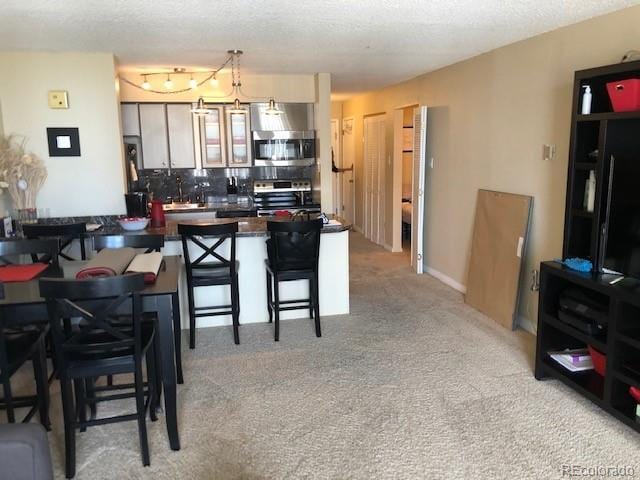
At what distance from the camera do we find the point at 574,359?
3.02 meters

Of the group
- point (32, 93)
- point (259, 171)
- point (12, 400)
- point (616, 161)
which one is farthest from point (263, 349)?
point (259, 171)

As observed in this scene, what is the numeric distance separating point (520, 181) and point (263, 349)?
2.47 metres

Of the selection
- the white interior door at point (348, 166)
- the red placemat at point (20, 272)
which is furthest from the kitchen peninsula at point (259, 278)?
the white interior door at point (348, 166)

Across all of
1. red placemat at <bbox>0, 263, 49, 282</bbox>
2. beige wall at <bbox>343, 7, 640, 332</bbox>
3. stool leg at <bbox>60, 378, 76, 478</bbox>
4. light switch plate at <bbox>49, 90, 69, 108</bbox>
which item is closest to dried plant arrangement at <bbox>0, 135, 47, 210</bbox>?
light switch plate at <bbox>49, 90, 69, 108</bbox>

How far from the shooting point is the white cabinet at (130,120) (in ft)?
18.9

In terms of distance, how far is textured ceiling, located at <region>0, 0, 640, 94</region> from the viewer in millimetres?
2926

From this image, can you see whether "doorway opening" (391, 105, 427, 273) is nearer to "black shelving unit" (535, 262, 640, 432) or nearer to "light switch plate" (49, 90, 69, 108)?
"black shelving unit" (535, 262, 640, 432)

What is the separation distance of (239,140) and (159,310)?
4.08 m

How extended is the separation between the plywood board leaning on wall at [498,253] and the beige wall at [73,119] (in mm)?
3354

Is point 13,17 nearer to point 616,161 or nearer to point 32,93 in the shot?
point 32,93

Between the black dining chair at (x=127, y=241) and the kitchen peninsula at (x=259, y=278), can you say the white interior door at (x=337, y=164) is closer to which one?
the kitchen peninsula at (x=259, y=278)

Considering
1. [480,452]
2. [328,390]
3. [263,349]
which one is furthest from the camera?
[263,349]

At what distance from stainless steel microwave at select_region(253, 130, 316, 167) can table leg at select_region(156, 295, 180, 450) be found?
3916mm

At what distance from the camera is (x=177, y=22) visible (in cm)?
325
